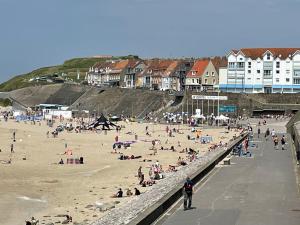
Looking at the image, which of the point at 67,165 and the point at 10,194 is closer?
the point at 10,194

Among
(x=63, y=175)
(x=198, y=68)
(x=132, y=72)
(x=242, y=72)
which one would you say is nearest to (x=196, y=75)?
(x=198, y=68)

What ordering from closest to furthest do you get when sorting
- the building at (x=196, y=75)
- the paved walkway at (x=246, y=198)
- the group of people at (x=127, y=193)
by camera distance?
1. the paved walkway at (x=246, y=198)
2. the group of people at (x=127, y=193)
3. the building at (x=196, y=75)

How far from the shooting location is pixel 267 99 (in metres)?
86.1

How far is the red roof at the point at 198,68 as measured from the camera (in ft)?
343

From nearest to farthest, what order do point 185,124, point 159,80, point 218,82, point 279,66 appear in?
point 185,124, point 279,66, point 218,82, point 159,80

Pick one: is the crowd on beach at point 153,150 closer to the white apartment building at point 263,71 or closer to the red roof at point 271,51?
the white apartment building at point 263,71

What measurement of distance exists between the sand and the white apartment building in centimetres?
3748

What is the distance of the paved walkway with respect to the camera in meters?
17.0

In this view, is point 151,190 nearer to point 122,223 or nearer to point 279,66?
point 122,223

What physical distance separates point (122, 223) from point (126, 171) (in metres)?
16.4

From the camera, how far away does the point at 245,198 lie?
67.9 feet

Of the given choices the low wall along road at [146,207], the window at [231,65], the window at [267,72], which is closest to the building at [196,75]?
the window at [231,65]

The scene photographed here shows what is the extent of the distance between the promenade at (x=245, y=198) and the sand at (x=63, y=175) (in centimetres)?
365

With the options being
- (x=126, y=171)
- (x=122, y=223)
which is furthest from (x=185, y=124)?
(x=122, y=223)
